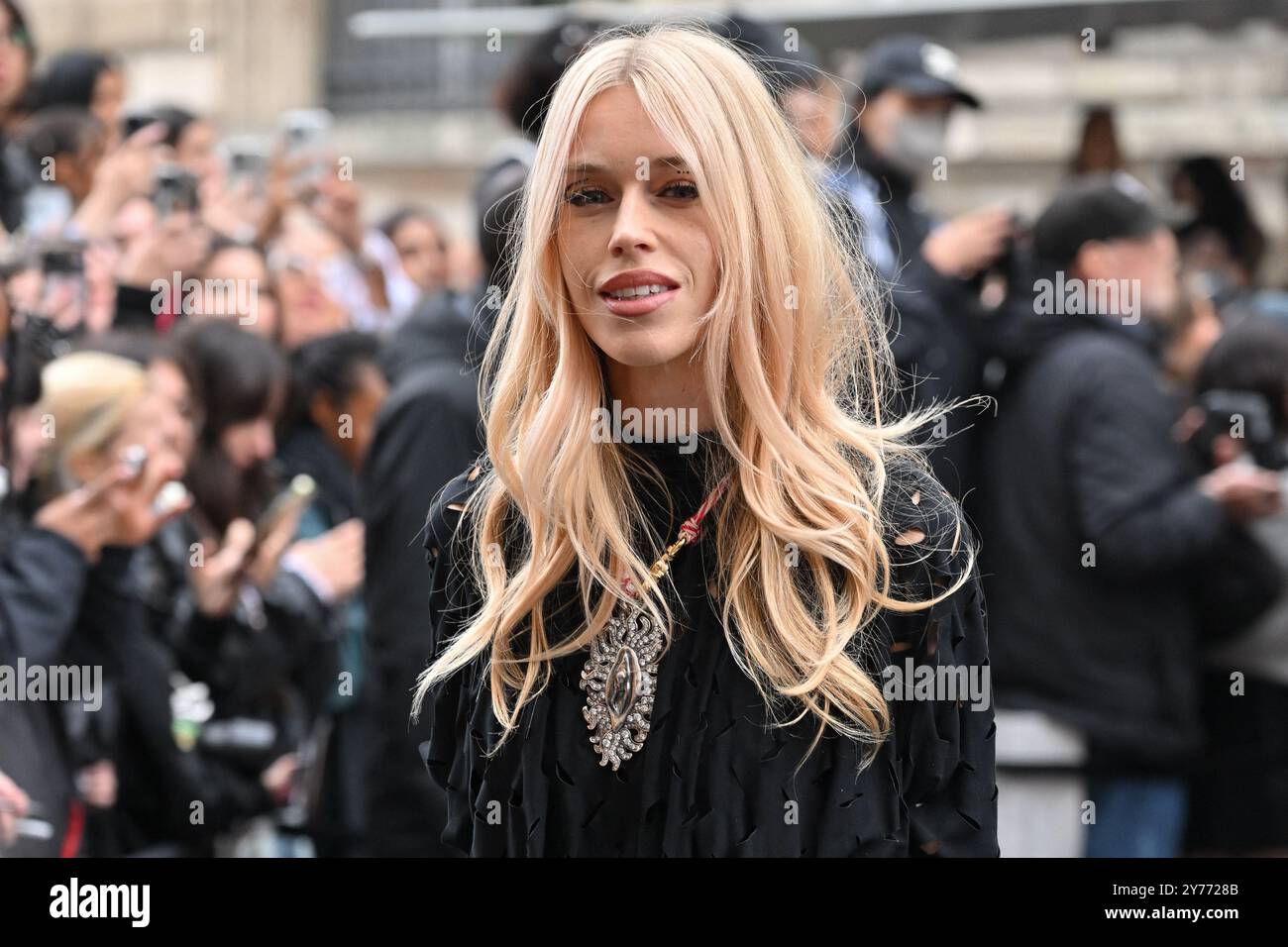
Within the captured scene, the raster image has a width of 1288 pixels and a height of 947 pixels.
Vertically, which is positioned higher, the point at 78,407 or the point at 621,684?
the point at 78,407

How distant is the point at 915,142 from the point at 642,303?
3.60m

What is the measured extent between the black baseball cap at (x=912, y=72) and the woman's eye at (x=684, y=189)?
359 cm

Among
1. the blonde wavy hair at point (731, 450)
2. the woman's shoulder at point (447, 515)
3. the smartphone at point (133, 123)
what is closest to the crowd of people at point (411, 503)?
the smartphone at point (133, 123)

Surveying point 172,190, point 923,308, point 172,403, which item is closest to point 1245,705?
point 923,308

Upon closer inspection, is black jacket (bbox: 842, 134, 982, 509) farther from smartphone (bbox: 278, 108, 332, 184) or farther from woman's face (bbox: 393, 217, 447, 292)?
woman's face (bbox: 393, 217, 447, 292)

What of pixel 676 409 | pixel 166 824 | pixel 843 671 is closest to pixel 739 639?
pixel 843 671

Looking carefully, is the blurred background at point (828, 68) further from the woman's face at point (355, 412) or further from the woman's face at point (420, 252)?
the woman's face at point (355, 412)

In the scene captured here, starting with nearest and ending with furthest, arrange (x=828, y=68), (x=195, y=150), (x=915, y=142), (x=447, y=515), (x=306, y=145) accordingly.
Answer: (x=447, y=515)
(x=915, y=142)
(x=195, y=150)
(x=306, y=145)
(x=828, y=68)

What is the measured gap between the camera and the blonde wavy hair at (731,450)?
253 cm

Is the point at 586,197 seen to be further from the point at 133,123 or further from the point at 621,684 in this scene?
the point at 133,123

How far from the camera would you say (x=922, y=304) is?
5309 mm

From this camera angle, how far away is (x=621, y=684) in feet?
8.43
